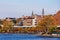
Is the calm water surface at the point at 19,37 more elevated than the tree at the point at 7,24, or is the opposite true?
the tree at the point at 7,24

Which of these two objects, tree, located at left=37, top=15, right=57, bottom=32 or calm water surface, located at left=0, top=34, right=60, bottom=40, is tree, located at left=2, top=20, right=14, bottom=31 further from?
tree, located at left=37, top=15, right=57, bottom=32

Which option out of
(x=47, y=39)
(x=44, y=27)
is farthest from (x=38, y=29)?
(x=47, y=39)

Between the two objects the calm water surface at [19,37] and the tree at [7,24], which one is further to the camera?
the calm water surface at [19,37]

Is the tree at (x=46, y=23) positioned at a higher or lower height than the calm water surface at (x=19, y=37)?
higher

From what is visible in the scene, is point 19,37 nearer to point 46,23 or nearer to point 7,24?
point 7,24

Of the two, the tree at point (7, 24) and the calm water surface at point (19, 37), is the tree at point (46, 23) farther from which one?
the tree at point (7, 24)

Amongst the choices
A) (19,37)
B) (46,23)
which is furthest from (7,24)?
(46,23)

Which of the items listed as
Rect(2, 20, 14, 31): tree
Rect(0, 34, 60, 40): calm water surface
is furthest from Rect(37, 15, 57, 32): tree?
Rect(2, 20, 14, 31): tree

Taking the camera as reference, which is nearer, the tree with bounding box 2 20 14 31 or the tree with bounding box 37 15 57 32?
the tree with bounding box 2 20 14 31

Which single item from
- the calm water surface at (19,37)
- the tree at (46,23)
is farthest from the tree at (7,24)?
→ the tree at (46,23)

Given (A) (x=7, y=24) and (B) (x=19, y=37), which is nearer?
(A) (x=7, y=24)

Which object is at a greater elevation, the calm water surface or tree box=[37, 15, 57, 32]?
tree box=[37, 15, 57, 32]

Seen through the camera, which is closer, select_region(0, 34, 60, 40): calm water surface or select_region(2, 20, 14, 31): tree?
select_region(2, 20, 14, 31): tree

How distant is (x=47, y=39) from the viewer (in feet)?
12.8
